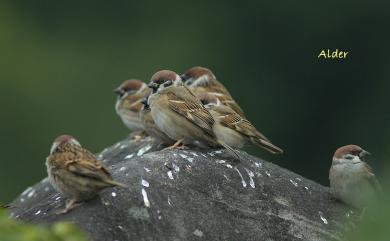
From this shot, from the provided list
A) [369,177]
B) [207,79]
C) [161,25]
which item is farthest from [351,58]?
[369,177]

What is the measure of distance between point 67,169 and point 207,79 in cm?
446

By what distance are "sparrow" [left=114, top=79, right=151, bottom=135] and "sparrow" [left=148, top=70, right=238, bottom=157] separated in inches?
106

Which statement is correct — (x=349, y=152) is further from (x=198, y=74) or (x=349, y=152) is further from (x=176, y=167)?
(x=198, y=74)

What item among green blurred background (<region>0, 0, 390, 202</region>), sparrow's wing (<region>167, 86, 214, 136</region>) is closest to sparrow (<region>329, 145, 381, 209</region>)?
sparrow's wing (<region>167, 86, 214, 136</region>)

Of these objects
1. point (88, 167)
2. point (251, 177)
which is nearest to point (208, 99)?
point (251, 177)

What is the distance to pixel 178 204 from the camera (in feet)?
27.8

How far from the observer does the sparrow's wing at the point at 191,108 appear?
1031cm

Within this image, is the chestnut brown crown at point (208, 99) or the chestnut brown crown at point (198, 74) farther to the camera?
the chestnut brown crown at point (198, 74)

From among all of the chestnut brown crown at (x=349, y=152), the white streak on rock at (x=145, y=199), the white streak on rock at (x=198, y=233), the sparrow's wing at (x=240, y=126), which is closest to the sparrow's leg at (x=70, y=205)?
the white streak on rock at (x=145, y=199)

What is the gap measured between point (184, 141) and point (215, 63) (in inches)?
1091

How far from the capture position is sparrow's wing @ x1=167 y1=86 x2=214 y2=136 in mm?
10312

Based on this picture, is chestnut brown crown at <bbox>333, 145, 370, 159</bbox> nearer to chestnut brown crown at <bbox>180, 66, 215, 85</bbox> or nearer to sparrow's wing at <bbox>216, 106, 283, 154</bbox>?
sparrow's wing at <bbox>216, 106, 283, 154</bbox>

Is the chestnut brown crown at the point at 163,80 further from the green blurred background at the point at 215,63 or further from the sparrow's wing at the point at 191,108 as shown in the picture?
the green blurred background at the point at 215,63

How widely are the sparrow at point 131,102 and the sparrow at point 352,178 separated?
3.74m
